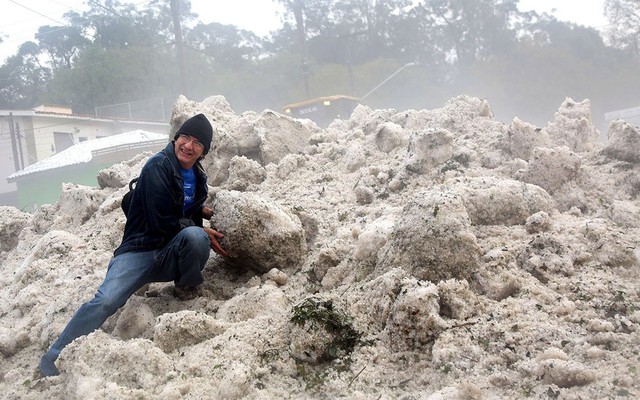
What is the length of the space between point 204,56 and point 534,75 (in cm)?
1809

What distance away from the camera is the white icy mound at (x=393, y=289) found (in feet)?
5.92

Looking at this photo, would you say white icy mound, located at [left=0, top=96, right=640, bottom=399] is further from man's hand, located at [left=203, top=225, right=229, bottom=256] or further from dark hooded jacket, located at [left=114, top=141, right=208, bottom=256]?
dark hooded jacket, located at [left=114, top=141, right=208, bottom=256]

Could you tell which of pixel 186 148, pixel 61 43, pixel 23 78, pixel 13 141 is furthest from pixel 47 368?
pixel 61 43

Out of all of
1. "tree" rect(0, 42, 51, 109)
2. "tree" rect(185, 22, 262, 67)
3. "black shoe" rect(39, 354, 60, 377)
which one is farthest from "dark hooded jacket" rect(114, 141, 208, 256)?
"tree" rect(185, 22, 262, 67)

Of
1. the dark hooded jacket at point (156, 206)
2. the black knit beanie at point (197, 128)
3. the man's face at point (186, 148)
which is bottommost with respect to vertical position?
the dark hooded jacket at point (156, 206)

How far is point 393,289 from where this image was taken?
6.89ft

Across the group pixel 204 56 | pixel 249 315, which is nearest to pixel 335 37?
pixel 204 56

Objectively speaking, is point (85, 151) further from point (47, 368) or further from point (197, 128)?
point (47, 368)

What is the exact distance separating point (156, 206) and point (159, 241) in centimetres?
21

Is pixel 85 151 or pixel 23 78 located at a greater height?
pixel 23 78

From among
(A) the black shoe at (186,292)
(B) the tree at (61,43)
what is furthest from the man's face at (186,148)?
(B) the tree at (61,43)

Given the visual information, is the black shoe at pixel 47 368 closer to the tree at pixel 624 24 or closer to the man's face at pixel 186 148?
the man's face at pixel 186 148

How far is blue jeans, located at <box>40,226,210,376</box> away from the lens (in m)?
2.41

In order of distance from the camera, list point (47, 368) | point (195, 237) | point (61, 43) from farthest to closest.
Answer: point (61, 43), point (195, 237), point (47, 368)
